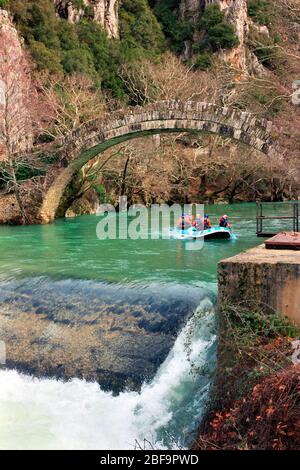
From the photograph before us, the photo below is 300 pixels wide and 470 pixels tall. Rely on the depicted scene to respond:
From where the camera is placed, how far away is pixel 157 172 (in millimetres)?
34312

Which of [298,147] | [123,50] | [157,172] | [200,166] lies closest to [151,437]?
[298,147]

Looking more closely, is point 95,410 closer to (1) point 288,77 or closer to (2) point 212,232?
(2) point 212,232

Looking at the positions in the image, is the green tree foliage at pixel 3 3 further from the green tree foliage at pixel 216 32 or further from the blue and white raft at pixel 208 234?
the blue and white raft at pixel 208 234

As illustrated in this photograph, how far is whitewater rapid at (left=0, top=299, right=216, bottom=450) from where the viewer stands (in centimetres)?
729

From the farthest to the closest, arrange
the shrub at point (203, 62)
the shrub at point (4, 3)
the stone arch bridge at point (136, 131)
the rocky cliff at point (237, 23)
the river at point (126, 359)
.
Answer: the rocky cliff at point (237, 23), the shrub at point (203, 62), the shrub at point (4, 3), the stone arch bridge at point (136, 131), the river at point (126, 359)

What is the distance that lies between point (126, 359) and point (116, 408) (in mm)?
954

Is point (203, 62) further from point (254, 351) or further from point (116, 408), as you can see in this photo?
point (254, 351)

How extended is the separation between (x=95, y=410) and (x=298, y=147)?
1432cm

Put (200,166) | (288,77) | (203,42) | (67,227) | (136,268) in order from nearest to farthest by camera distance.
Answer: (136,268) → (288,77) → (67,227) → (200,166) → (203,42)

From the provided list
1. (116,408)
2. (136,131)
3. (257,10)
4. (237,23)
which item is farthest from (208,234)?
(257,10)

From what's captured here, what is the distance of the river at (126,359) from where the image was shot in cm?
742

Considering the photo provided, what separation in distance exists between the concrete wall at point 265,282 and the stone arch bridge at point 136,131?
1318cm

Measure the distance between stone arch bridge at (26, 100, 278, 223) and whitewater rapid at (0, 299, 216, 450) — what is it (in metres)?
12.4

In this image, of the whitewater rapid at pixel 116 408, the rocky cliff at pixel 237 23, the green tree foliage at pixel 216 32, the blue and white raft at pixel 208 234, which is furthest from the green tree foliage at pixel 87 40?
the whitewater rapid at pixel 116 408
